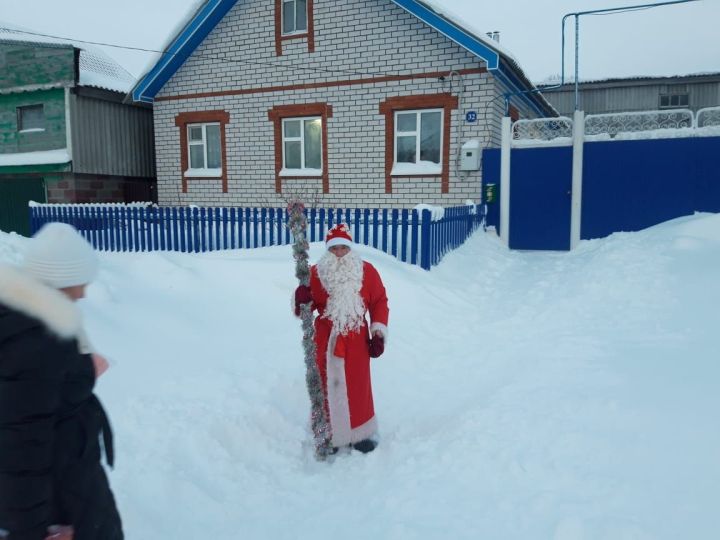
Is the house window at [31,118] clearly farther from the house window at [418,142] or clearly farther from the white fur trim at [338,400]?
the white fur trim at [338,400]

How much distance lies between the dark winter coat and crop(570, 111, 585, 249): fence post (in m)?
11.3

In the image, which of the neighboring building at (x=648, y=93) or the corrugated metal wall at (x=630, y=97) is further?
the corrugated metal wall at (x=630, y=97)

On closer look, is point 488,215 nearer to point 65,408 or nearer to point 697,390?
point 697,390

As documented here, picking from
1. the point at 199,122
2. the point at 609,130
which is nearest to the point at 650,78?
the point at 609,130

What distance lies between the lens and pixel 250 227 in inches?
386

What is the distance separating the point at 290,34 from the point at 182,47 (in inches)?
106

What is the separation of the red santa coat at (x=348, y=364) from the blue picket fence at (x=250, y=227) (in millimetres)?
4586

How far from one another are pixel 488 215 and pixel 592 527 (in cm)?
1024

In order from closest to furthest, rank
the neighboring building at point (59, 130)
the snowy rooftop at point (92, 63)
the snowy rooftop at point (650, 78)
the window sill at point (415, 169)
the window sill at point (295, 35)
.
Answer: the window sill at point (415, 169) → the window sill at point (295, 35) → the neighboring building at point (59, 130) → the snowy rooftop at point (92, 63) → the snowy rooftop at point (650, 78)

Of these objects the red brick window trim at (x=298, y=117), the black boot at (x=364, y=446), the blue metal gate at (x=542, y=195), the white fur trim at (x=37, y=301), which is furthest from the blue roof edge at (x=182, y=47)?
the white fur trim at (x=37, y=301)

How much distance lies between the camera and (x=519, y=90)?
13.0 m

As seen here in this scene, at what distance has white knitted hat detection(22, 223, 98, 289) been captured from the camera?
1.65 m

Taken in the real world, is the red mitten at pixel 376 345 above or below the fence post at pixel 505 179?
below

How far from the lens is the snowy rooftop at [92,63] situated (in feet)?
46.8
